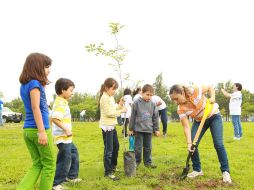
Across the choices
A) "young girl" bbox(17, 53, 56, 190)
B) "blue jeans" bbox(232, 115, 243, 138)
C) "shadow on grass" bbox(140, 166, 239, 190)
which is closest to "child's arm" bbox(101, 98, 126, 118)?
"shadow on grass" bbox(140, 166, 239, 190)

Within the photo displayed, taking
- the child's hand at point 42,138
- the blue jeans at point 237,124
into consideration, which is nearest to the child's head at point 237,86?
the blue jeans at point 237,124

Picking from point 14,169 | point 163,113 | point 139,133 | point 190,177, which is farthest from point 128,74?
point 163,113

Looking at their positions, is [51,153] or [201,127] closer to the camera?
[51,153]

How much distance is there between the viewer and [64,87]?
19.7 feet

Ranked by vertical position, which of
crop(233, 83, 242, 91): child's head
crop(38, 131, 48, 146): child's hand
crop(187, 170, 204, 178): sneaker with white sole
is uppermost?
crop(233, 83, 242, 91): child's head

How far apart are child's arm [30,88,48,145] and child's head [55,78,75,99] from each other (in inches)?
57.8

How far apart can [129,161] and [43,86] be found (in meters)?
2.86

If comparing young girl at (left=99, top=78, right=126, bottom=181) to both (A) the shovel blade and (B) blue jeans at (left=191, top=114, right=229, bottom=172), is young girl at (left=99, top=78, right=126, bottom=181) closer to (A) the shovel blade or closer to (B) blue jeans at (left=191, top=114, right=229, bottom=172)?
(A) the shovel blade

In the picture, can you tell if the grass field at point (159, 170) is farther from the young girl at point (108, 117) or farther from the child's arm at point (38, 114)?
the child's arm at point (38, 114)

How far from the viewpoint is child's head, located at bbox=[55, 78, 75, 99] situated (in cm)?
602

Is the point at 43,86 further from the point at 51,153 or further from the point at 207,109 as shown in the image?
the point at 207,109

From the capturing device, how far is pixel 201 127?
6301mm

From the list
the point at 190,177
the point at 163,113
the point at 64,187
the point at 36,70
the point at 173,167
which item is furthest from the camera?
the point at 163,113

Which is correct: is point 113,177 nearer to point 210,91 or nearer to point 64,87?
point 64,87
